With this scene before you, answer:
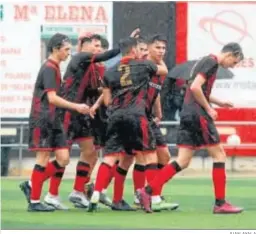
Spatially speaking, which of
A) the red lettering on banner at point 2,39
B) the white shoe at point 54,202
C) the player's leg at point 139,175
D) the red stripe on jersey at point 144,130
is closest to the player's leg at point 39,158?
the white shoe at point 54,202

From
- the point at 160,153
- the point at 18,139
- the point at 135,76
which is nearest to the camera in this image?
the point at 135,76

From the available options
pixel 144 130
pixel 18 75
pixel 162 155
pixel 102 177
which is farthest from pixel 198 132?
pixel 18 75

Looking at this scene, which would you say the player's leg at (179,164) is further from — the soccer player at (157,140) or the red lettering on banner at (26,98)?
the red lettering on banner at (26,98)

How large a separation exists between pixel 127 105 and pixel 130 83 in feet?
0.73

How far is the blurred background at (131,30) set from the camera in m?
25.1

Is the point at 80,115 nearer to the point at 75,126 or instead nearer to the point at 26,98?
the point at 75,126

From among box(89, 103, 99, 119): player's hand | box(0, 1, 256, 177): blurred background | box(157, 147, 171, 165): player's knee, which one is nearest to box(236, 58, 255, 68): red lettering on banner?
box(0, 1, 256, 177): blurred background

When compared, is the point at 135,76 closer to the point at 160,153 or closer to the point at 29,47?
the point at 160,153

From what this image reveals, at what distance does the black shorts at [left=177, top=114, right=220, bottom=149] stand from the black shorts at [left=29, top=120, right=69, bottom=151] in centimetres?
124

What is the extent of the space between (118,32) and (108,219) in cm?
1265

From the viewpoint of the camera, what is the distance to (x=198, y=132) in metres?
13.4

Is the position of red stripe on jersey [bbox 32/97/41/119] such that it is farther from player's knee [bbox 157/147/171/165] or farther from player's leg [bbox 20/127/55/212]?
player's knee [bbox 157/147/171/165]

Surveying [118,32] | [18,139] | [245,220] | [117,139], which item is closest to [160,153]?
[117,139]

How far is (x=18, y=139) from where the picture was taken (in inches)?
918
